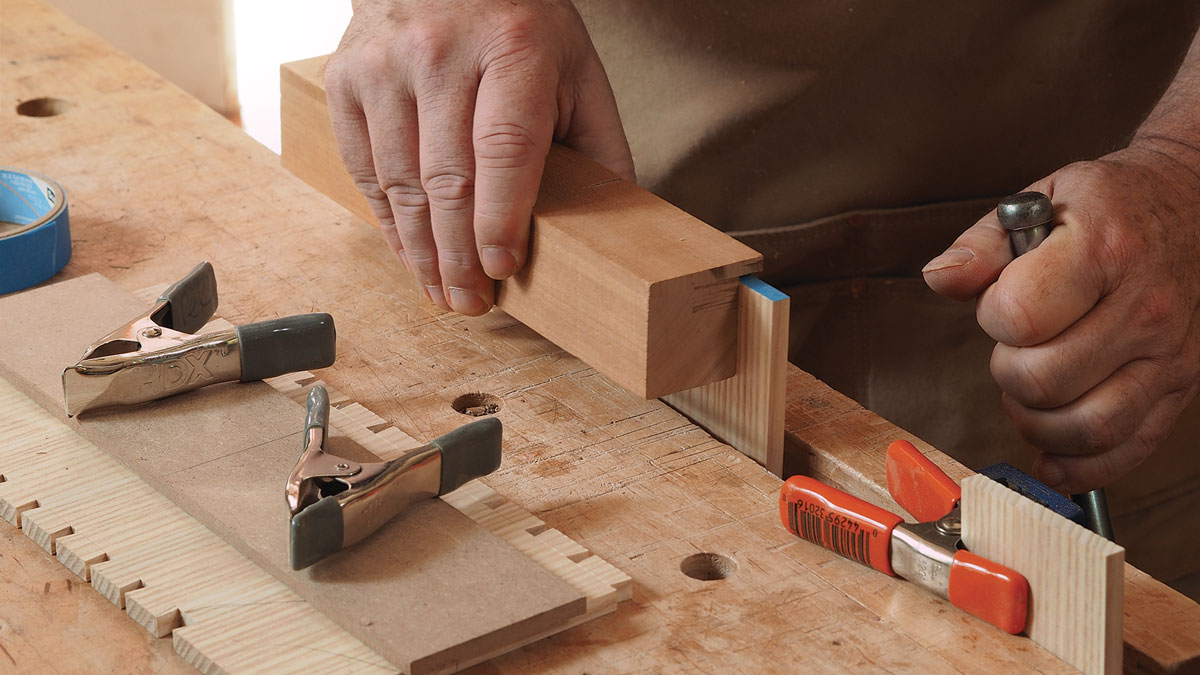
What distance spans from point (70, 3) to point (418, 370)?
3242mm

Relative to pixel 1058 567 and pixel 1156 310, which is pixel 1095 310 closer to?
pixel 1156 310

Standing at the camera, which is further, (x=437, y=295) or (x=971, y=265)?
(x=437, y=295)

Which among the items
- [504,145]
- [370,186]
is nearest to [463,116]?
[504,145]

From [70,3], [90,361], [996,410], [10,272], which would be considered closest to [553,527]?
[90,361]

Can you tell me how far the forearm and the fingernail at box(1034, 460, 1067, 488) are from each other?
0.36 meters

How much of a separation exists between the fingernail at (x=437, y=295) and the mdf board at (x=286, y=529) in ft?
0.82

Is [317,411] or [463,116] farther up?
[463,116]

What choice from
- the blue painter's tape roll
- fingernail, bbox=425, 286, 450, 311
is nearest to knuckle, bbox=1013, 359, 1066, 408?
fingernail, bbox=425, 286, 450, 311

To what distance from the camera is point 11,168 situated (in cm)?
162

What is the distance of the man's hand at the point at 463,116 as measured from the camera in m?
1.20

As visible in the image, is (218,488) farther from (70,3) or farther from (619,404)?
(70,3)

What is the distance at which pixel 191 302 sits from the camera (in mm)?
1209

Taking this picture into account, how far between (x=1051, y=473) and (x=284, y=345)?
0.79 m

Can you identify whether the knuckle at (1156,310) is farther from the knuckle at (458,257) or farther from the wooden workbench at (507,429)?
the knuckle at (458,257)
